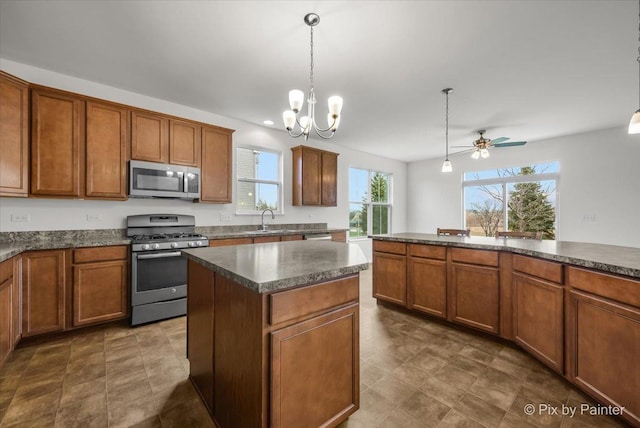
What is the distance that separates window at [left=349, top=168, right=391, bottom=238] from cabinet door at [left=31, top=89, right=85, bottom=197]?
480 cm

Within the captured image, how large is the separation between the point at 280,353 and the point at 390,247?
7.91 ft

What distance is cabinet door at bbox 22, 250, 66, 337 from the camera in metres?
2.39

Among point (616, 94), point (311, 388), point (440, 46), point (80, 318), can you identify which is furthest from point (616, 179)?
point (80, 318)

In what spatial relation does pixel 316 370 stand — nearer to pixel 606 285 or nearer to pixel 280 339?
pixel 280 339

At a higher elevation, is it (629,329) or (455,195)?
(455,195)

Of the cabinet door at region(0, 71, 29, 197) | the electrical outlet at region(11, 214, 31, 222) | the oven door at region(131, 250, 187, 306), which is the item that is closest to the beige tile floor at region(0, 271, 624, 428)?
the oven door at region(131, 250, 187, 306)

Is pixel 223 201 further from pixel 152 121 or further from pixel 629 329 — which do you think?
pixel 629 329

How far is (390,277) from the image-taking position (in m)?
3.31

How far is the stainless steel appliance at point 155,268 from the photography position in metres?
2.85

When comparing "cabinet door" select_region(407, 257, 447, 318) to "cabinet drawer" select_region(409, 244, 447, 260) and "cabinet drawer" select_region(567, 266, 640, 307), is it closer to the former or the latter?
"cabinet drawer" select_region(409, 244, 447, 260)

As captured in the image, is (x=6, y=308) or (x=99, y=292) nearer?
(x=6, y=308)

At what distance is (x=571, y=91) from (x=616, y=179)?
2.54 meters

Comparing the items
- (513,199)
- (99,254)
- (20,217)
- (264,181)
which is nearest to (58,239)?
(20,217)

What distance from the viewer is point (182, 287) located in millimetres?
3154
